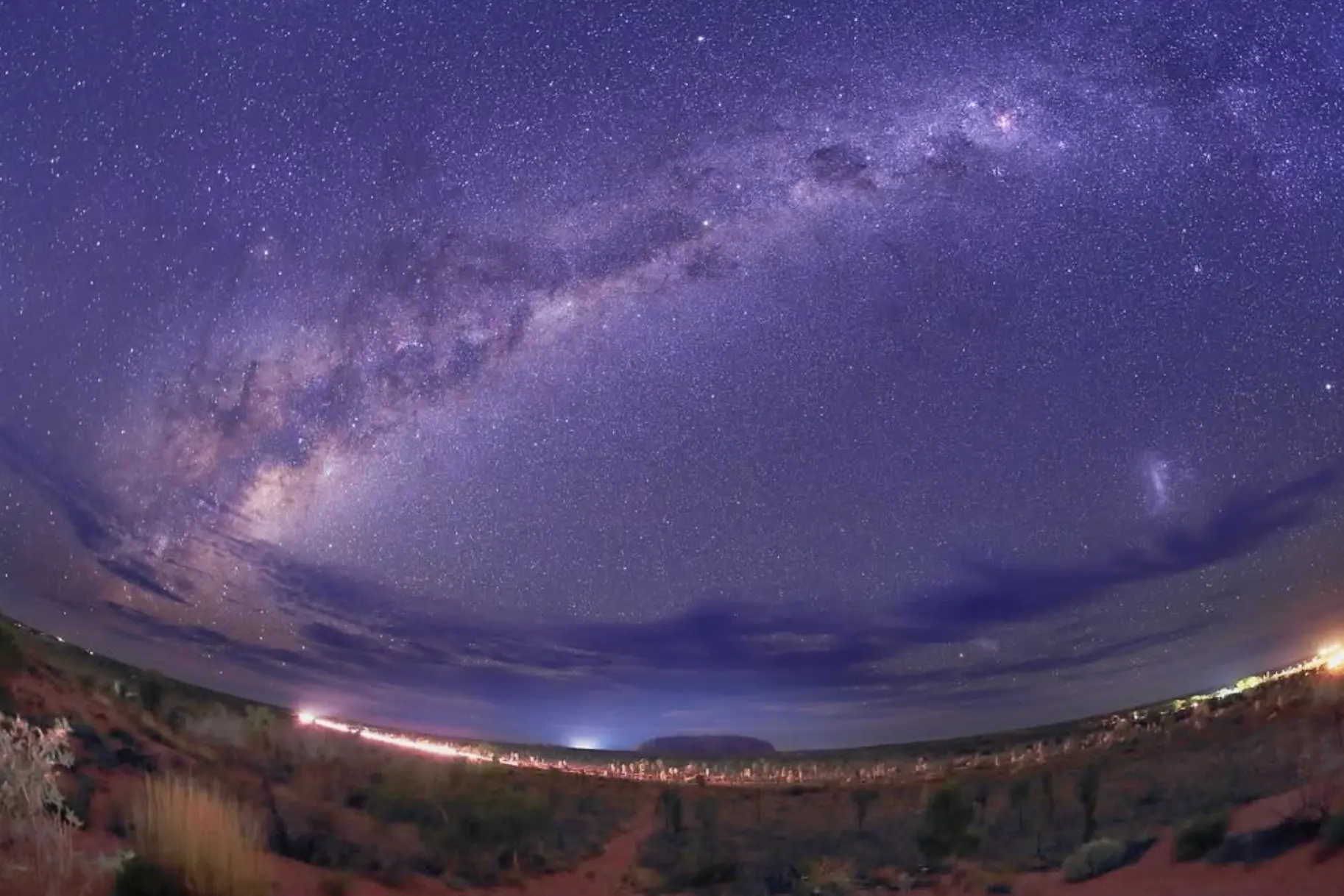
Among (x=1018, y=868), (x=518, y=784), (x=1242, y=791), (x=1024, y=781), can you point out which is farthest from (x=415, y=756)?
(x=1242, y=791)

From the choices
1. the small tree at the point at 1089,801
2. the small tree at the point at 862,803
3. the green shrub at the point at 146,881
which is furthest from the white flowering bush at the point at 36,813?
the small tree at the point at 862,803

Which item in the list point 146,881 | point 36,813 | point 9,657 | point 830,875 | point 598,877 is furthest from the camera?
point 9,657

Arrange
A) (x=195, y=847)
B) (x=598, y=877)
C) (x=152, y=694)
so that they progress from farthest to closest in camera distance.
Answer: (x=152, y=694)
(x=598, y=877)
(x=195, y=847)

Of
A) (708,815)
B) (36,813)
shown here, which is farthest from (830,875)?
(36,813)

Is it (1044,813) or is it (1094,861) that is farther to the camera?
(1044,813)

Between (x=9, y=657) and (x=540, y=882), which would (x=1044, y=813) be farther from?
(x=9, y=657)

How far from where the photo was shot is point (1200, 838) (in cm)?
1600

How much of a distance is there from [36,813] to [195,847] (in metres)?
1.60

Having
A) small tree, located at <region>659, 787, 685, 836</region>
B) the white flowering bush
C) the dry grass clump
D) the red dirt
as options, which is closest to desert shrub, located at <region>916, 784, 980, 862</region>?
the red dirt

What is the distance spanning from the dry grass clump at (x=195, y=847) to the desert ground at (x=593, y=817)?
29 millimetres

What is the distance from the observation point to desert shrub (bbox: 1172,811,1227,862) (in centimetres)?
1578

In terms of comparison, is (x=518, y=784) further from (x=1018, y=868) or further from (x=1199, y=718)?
(x=1199, y=718)

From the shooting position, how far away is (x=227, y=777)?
80.5ft

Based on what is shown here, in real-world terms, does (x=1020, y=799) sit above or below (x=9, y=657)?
below
